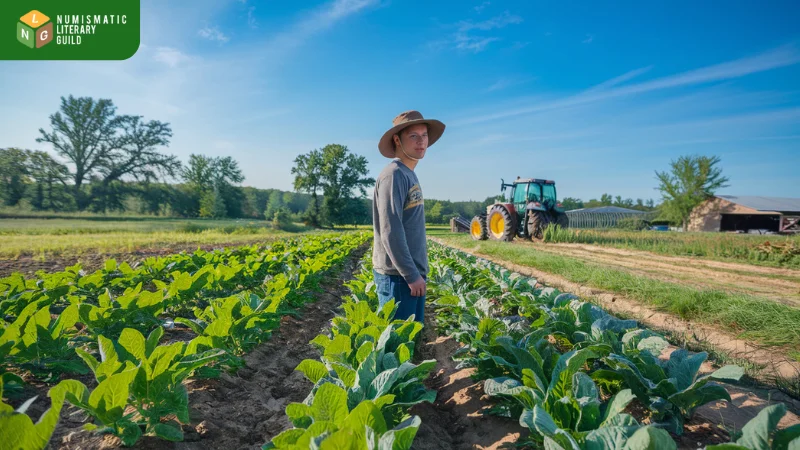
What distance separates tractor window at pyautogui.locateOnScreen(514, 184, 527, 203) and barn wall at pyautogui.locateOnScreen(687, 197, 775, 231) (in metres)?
25.9

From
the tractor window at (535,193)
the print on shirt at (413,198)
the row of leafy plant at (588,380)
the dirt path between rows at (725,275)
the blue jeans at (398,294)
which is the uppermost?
the tractor window at (535,193)

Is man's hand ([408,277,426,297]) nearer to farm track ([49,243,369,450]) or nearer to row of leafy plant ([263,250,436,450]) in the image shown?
row of leafy plant ([263,250,436,450])

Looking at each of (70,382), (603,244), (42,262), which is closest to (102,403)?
(70,382)

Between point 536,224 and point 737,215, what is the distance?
1139 inches

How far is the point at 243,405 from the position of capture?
2172 millimetres

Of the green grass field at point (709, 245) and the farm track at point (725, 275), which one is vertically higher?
the green grass field at point (709, 245)

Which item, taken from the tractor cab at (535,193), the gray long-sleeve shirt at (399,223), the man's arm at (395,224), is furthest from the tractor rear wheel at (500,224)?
the man's arm at (395,224)

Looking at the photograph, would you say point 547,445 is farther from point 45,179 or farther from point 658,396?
point 45,179

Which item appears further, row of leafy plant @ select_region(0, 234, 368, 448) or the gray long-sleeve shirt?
the gray long-sleeve shirt

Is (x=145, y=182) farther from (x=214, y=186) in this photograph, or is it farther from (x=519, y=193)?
(x=519, y=193)

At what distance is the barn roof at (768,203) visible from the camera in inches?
1180

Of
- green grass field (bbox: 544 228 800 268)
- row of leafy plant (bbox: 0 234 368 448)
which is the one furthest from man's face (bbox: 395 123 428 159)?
green grass field (bbox: 544 228 800 268)

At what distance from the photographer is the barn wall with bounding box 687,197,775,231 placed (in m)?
29.8

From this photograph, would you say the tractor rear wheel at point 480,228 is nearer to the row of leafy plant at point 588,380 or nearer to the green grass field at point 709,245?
the green grass field at point 709,245
